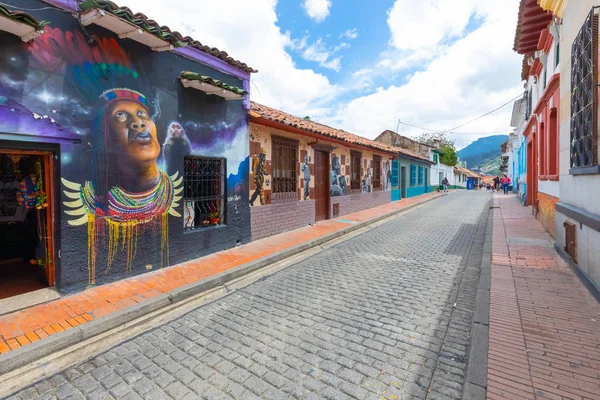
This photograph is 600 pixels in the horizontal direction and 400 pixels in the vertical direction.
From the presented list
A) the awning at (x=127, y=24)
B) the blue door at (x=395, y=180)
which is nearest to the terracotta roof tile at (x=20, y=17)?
the awning at (x=127, y=24)

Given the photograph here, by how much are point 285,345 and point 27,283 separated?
437 cm

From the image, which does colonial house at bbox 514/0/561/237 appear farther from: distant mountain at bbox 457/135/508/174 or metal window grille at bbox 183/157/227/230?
distant mountain at bbox 457/135/508/174

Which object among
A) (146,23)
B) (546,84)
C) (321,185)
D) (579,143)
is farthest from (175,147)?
(546,84)

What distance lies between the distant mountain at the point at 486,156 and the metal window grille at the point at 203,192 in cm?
8061

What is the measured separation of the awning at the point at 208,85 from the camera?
5.69m

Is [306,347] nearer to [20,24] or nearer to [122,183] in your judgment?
[122,183]

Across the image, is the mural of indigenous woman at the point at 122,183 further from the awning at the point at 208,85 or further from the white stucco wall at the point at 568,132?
the white stucco wall at the point at 568,132

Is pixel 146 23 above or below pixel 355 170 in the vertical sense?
above

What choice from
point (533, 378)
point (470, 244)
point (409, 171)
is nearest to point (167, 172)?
point (533, 378)

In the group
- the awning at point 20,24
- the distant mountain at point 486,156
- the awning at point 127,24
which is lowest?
the awning at point 20,24

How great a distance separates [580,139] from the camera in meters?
4.79

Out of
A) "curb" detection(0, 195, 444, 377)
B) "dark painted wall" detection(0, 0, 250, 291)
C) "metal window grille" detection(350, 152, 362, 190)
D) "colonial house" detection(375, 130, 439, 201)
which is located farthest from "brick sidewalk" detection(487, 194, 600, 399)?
"colonial house" detection(375, 130, 439, 201)

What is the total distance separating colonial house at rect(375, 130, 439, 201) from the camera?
19.8 metres

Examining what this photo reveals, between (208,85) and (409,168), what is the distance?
1924cm
